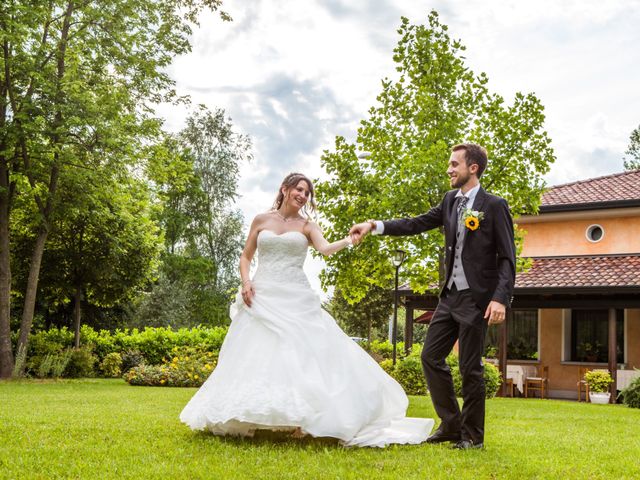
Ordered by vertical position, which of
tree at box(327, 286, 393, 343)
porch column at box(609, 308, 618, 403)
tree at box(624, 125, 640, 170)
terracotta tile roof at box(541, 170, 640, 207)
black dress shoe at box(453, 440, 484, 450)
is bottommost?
black dress shoe at box(453, 440, 484, 450)

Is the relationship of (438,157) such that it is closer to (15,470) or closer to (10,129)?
(10,129)

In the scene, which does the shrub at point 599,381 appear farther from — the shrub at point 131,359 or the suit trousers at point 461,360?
the shrub at point 131,359

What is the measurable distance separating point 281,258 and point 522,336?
19.2 m

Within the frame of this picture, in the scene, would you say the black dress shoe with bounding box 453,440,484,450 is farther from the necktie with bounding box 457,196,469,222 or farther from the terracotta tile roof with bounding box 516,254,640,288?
the terracotta tile roof with bounding box 516,254,640,288

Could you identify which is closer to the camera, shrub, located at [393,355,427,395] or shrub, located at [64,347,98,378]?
shrub, located at [393,355,427,395]

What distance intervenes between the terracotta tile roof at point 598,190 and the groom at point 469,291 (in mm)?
16727

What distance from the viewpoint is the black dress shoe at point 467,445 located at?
633 centimetres

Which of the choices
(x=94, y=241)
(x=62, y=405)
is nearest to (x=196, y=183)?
(x=94, y=241)

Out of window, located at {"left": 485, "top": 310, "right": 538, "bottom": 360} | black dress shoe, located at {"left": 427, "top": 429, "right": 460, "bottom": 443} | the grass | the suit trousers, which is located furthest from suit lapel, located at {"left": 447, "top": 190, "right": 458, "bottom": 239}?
window, located at {"left": 485, "top": 310, "right": 538, "bottom": 360}

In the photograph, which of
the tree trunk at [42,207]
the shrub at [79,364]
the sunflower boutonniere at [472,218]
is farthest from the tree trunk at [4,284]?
the sunflower boutonniere at [472,218]

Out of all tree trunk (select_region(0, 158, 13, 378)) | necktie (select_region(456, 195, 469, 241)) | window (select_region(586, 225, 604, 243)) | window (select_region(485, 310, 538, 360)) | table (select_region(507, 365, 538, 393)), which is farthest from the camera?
window (select_region(485, 310, 538, 360))

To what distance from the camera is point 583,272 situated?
72.7ft

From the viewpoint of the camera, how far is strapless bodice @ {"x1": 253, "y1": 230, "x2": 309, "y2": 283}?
723cm

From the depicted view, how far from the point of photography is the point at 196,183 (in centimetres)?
4291
